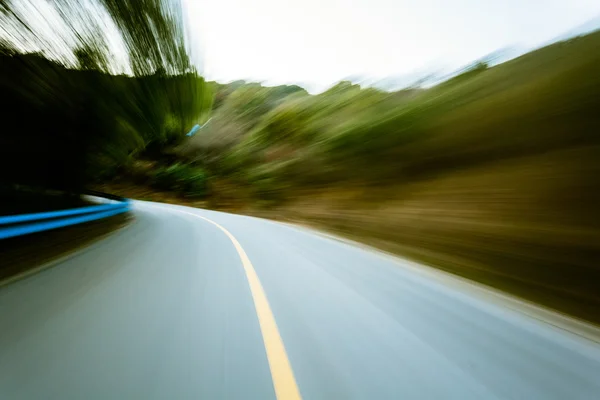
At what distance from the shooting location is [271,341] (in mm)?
2816

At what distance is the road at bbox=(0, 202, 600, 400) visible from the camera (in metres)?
2.19

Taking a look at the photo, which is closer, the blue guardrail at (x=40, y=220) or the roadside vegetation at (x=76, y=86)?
the blue guardrail at (x=40, y=220)

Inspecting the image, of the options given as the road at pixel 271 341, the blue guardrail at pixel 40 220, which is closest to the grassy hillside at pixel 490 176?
the road at pixel 271 341

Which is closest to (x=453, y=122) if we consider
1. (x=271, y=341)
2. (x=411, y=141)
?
(x=411, y=141)

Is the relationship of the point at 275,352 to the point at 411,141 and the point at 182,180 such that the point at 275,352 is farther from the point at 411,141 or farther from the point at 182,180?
the point at 182,180

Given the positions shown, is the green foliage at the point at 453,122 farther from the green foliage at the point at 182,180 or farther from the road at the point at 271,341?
the green foliage at the point at 182,180

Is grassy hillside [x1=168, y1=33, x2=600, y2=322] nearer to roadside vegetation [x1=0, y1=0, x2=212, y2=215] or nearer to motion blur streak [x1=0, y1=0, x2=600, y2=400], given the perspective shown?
motion blur streak [x1=0, y1=0, x2=600, y2=400]

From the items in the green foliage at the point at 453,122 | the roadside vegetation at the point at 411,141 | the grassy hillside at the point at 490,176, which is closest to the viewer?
the grassy hillside at the point at 490,176

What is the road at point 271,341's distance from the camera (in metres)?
2.19

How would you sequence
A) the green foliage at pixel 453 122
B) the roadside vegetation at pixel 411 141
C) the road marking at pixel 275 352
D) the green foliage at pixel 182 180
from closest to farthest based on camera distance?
1. the road marking at pixel 275 352
2. the roadside vegetation at pixel 411 141
3. the green foliage at pixel 453 122
4. the green foliage at pixel 182 180

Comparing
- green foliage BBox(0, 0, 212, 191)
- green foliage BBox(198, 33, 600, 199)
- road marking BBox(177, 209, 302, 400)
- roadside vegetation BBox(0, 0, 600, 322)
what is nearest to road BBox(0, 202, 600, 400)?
road marking BBox(177, 209, 302, 400)

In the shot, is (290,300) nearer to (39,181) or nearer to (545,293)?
(545,293)

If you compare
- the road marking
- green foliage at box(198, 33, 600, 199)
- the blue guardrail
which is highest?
green foliage at box(198, 33, 600, 199)

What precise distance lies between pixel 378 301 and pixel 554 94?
519 centimetres
